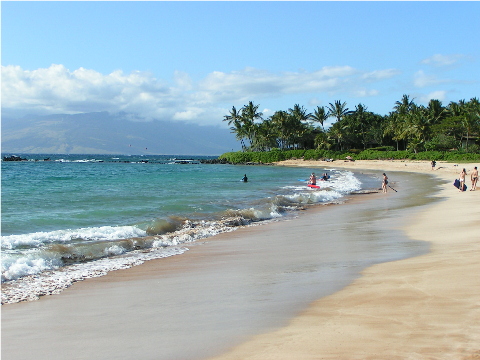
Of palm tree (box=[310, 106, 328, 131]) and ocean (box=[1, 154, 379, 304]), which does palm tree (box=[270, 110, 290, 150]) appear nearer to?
palm tree (box=[310, 106, 328, 131])

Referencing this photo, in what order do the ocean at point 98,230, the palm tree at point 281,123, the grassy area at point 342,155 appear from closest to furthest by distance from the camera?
the ocean at point 98,230 → the grassy area at point 342,155 → the palm tree at point 281,123

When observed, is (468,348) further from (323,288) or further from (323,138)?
(323,138)

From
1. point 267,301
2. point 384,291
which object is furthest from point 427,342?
point 267,301

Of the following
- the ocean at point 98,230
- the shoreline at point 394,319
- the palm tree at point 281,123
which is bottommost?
the ocean at point 98,230

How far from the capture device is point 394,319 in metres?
4.82

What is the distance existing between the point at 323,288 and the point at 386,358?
2501mm

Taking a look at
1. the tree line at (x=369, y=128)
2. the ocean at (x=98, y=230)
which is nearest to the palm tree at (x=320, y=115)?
the tree line at (x=369, y=128)

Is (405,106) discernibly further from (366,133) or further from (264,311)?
(264,311)

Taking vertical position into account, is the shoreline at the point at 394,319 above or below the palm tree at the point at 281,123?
below

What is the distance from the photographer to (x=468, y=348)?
13.0 feet

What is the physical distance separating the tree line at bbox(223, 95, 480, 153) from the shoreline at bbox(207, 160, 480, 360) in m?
67.0

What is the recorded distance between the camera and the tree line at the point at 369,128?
71.2 m

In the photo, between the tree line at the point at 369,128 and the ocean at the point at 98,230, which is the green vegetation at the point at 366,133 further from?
the ocean at the point at 98,230

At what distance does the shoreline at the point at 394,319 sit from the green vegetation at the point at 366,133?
194ft
